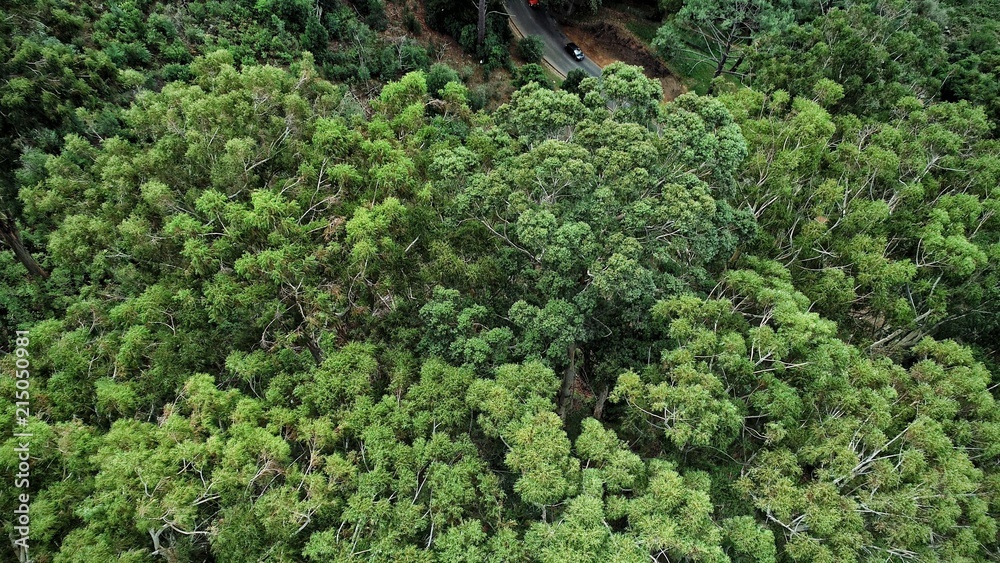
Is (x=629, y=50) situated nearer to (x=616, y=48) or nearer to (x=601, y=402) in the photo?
(x=616, y=48)

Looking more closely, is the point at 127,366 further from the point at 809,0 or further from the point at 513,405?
the point at 809,0

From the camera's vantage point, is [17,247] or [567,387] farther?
[17,247]

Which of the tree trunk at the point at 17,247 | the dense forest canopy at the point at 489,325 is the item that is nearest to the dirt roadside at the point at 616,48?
the dense forest canopy at the point at 489,325

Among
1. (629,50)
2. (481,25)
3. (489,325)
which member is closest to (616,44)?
(629,50)

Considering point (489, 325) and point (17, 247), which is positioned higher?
point (17, 247)

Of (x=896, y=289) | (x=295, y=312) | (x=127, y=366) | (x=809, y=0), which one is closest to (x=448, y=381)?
(x=295, y=312)

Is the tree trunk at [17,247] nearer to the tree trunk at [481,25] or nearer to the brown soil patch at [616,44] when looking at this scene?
the tree trunk at [481,25]

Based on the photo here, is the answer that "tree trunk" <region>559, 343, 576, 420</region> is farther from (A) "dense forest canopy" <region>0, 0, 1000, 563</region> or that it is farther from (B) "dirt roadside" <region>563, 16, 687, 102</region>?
(B) "dirt roadside" <region>563, 16, 687, 102</region>
